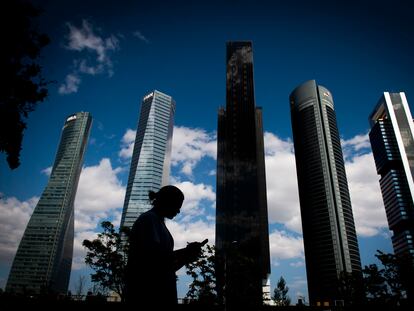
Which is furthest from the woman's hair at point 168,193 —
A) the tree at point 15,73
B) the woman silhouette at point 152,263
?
the tree at point 15,73

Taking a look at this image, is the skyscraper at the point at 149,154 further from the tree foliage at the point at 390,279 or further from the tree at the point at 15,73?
the tree at the point at 15,73

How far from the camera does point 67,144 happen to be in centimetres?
18425

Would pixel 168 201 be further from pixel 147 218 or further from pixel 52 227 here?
pixel 52 227

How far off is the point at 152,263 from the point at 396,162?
572ft

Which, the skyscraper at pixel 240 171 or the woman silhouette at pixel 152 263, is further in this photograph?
the skyscraper at pixel 240 171

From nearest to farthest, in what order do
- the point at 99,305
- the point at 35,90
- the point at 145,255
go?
1. the point at 145,255
2. the point at 35,90
3. the point at 99,305

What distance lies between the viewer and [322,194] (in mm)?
149375

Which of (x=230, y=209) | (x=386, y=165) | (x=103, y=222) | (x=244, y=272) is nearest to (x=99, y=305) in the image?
(x=103, y=222)

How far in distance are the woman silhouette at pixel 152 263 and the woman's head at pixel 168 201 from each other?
0.13 meters

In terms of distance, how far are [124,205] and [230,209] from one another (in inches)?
2736

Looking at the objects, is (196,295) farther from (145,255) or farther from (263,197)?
(263,197)

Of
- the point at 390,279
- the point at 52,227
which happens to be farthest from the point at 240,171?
the point at 52,227

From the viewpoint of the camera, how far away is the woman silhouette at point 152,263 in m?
2.41

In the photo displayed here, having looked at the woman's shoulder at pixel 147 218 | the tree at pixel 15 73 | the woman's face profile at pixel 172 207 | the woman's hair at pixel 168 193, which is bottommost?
the woman's shoulder at pixel 147 218
